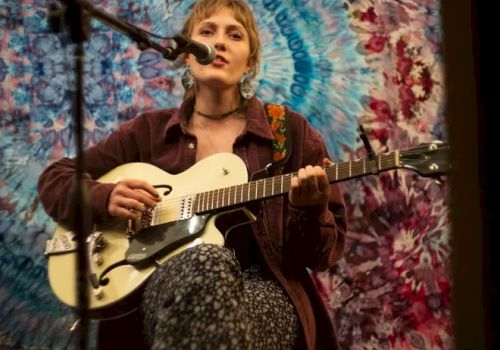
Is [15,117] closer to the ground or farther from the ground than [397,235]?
farther from the ground

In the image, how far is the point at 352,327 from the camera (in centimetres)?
152

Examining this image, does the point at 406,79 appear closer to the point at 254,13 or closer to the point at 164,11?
the point at 254,13

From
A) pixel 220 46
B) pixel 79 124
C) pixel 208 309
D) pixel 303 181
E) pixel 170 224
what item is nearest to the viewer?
pixel 79 124

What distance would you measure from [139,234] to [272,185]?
283mm

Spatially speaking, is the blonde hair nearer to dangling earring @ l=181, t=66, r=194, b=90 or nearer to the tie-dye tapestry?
dangling earring @ l=181, t=66, r=194, b=90

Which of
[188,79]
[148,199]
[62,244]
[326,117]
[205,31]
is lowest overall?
[62,244]

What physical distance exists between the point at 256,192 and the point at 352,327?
1.72ft

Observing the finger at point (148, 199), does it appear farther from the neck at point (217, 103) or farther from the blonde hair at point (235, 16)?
the blonde hair at point (235, 16)

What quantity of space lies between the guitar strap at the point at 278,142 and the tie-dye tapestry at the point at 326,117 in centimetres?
24

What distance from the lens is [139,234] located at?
1.23m

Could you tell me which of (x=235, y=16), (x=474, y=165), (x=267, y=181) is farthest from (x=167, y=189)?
(x=474, y=165)

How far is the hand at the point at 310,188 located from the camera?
1115mm

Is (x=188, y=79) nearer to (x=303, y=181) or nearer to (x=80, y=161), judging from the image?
(x=303, y=181)

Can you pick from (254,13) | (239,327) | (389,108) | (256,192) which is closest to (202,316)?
(239,327)
